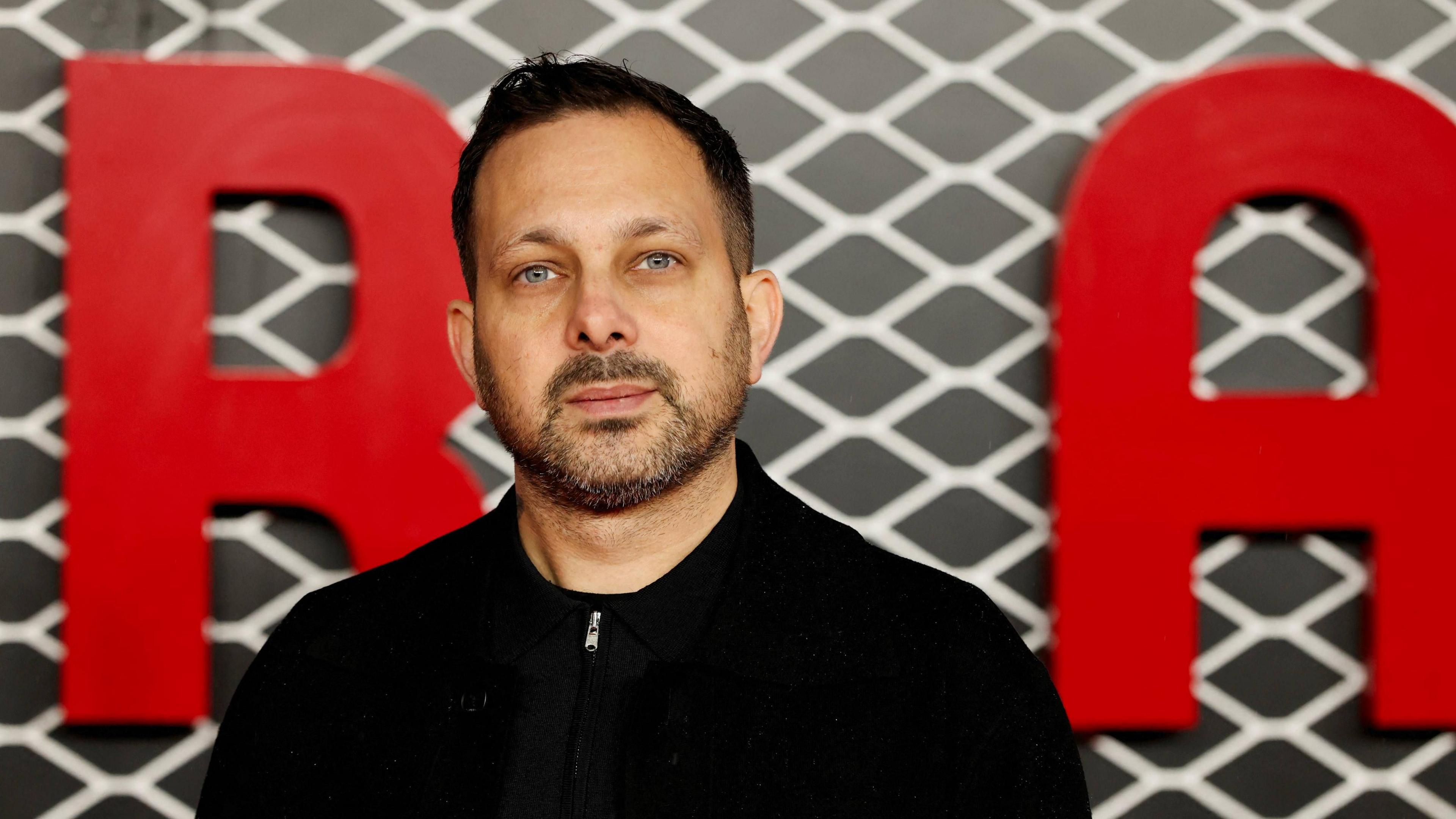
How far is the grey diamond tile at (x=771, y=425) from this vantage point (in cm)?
205

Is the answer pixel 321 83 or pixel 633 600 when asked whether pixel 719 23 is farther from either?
pixel 633 600

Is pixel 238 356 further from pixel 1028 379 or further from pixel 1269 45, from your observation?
pixel 1269 45

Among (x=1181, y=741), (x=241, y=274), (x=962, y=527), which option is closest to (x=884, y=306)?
(x=962, y=527)

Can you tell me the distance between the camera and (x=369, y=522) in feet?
6.46

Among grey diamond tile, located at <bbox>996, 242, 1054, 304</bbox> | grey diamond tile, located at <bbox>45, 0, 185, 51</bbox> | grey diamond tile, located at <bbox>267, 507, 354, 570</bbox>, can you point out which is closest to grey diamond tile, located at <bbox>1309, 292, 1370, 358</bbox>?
grey diamond tile, located at <bbox>996, 242, 1054, 304</bbox>

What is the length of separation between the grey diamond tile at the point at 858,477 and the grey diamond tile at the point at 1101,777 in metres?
0.55

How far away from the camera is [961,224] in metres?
A: 2.07

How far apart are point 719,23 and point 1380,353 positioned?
1262 mm

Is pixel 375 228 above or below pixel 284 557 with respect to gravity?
above

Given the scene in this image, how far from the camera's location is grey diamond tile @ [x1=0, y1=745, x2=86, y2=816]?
6.72 feet

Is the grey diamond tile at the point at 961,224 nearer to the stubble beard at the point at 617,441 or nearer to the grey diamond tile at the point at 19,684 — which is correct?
the stubble beard at the point at 617,441

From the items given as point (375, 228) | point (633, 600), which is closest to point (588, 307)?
point (633, 600)

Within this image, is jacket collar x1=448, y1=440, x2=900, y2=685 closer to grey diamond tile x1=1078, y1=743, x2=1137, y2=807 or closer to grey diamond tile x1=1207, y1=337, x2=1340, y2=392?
grey diamond tile x1=1078, y1=743, x2=1137, y2=807

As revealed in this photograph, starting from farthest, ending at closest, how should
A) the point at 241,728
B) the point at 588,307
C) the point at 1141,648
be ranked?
the point at 1141,648, the point at 241,728, the point at 588,307
